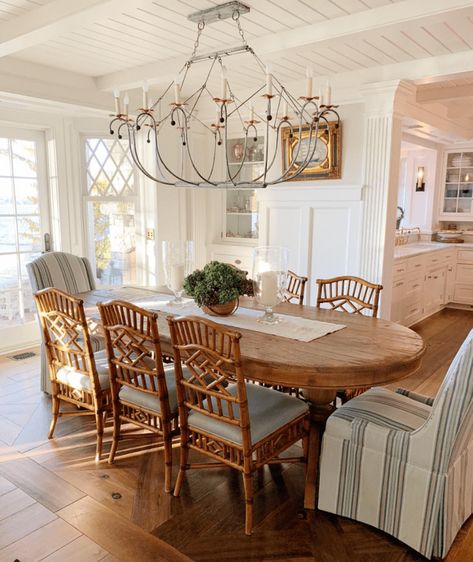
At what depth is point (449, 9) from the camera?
2.29 meters

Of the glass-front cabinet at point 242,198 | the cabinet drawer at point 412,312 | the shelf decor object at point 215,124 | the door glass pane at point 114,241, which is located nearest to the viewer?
the shelf decor object at point 215,124

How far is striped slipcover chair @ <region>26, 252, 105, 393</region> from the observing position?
3.32m

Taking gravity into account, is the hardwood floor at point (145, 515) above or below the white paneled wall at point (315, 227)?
below

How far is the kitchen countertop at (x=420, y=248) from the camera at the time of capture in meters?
5.19

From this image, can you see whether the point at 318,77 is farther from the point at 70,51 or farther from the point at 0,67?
the point at 0,67

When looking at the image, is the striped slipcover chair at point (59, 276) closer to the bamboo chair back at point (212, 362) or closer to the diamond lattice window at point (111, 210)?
the diamond lattice window at point (111, 210)

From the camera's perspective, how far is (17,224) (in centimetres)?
443

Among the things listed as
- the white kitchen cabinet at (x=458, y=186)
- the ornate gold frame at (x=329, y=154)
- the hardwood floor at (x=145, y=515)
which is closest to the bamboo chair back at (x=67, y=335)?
the hardwood floor at (x=145, y=515)

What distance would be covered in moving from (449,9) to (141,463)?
282cm

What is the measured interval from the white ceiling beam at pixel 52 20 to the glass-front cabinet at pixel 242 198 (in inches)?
98.6

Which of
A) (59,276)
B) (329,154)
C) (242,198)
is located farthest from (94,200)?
(329,154)

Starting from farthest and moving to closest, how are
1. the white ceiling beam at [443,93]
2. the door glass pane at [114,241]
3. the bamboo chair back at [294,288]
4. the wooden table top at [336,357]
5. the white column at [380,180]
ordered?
1. the door glass pane at [114,241]
2. the white ceiling beam at [443,93]
3. the white column at [380,180]
4. the bamboo chair back at [294,288]
5. the wooden table top at [336,357]

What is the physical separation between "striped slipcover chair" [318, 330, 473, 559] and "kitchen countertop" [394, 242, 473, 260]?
3.13m

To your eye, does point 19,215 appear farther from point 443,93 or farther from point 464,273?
point 464,273
